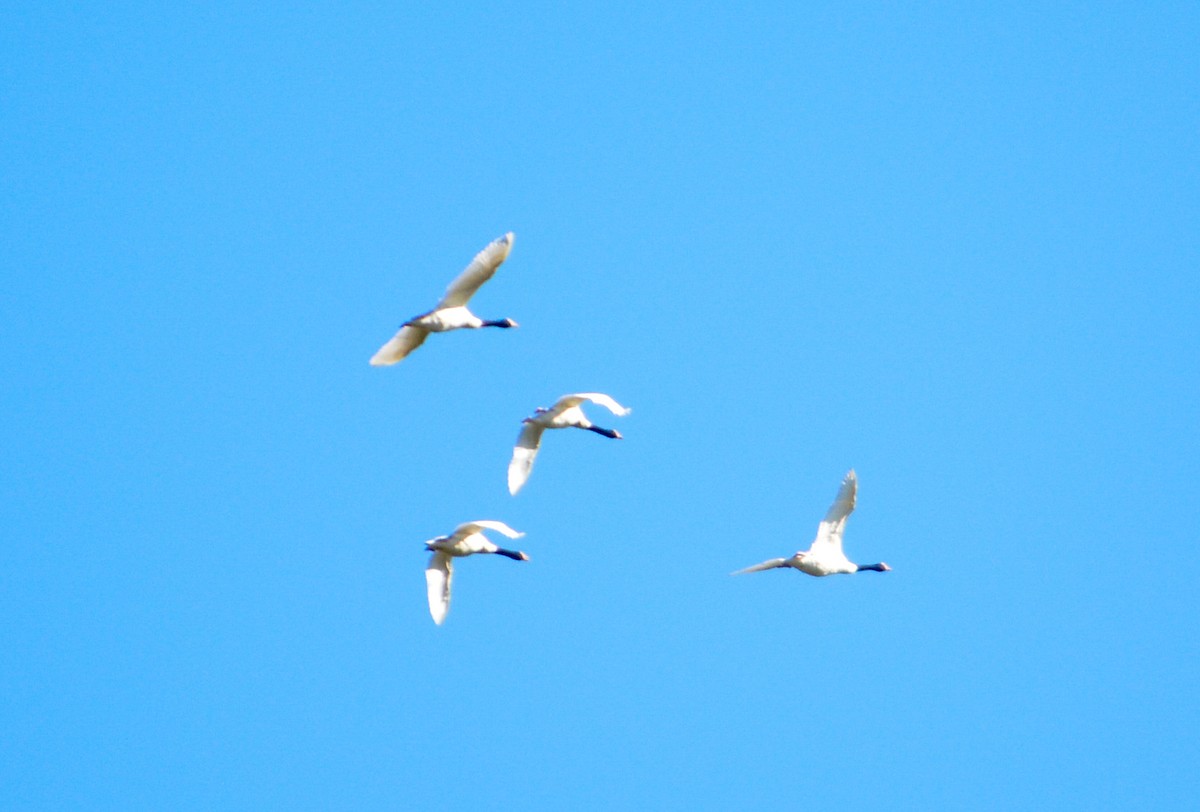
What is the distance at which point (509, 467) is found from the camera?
36594 mm

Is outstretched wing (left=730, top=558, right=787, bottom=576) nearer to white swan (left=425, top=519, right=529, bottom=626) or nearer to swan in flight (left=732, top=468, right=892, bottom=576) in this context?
swan in flight (left=732, top=468, right=892, bottom=576)

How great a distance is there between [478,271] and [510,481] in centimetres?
456

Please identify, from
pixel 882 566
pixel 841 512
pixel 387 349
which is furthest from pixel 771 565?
pixel 387 349

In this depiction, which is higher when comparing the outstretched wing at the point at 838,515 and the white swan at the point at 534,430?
the white swan at the point at 534,430

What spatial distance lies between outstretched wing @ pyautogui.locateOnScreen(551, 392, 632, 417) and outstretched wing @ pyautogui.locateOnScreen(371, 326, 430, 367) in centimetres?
284

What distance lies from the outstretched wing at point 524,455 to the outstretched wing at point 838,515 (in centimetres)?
524

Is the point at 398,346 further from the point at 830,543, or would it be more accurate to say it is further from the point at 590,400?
the point at 830,543

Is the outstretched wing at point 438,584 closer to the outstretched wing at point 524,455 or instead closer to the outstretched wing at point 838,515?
the outstretched wing at point 524,455

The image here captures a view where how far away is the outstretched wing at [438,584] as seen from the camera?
35281 mm

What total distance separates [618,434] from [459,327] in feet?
16.4

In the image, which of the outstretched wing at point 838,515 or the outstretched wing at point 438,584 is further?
the outstretched wing at point 438,584

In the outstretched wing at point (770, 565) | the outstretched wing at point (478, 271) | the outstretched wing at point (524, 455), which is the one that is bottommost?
the outstretched wing at point (770, 565)

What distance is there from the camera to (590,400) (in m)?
35.6

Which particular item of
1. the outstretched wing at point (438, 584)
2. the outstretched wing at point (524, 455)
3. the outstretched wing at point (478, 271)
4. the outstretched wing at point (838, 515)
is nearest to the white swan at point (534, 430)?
the outstretched wing at point (524, 455)
